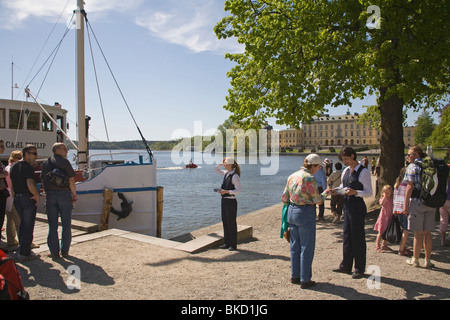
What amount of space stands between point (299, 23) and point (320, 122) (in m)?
152

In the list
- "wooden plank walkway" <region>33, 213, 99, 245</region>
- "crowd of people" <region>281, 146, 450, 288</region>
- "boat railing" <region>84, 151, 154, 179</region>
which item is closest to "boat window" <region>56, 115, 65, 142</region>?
"boat railing" <region>84, 151, 154, 179</region>

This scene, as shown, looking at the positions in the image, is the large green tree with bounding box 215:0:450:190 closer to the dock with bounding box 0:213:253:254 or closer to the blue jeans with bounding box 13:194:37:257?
the dock with bounding box 0:213:253:254

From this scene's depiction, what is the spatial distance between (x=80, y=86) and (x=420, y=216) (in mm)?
12312

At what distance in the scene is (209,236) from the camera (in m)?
8.20

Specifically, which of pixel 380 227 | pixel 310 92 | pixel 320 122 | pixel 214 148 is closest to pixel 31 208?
pixel 380 227

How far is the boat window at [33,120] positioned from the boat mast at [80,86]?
133 inches

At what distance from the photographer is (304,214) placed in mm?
4844

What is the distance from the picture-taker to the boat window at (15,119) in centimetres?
1491

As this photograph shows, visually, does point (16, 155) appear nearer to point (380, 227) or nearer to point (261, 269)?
point (261, 269)

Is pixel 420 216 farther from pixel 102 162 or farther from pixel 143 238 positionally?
pixel 102 162

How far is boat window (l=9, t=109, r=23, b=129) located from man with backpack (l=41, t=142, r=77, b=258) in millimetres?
10642

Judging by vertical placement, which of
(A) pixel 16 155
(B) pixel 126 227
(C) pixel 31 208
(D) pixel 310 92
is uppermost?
(D) pixel 310 92

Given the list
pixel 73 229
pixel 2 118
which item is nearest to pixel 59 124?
pixel 2 118

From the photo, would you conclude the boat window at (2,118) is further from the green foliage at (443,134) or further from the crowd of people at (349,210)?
the green foliage at (443,134)
